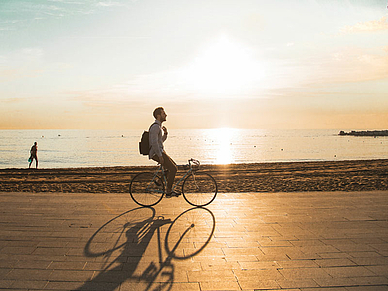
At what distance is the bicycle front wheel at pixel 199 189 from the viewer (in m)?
7.18

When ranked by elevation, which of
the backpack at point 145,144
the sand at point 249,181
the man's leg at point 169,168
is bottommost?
the sand at point 249,181

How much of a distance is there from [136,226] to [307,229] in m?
3.00

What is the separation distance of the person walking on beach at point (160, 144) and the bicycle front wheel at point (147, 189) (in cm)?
24

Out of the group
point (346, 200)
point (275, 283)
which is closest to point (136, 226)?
point (275, 283)

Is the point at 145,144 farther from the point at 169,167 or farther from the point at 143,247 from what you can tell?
the point at 143,247

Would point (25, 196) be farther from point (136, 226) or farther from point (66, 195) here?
point (136, 226)

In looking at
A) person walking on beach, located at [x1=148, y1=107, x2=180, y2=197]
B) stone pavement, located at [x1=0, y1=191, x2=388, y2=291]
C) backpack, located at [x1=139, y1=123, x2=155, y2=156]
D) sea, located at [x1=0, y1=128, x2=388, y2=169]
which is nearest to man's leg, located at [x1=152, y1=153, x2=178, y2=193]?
person walking on beach, located at [x1=148, y1=107, x2=180, y2=197]

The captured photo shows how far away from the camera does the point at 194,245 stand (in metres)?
4.87

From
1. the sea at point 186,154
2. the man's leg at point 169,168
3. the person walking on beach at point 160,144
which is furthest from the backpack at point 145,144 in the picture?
the sea at point 186,154

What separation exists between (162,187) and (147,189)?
343 mm

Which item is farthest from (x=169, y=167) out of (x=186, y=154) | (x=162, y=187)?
(x=186, y=154)

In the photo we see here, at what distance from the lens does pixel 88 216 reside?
648 cm

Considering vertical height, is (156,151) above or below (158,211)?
above

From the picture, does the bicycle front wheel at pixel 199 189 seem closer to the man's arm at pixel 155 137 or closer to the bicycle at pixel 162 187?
the bicycle at pixel 162 187
